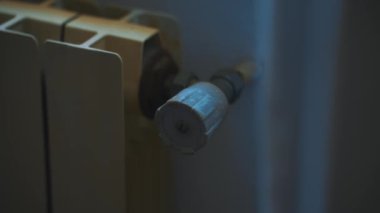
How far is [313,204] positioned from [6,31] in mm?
384

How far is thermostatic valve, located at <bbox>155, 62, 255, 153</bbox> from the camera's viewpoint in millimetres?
646

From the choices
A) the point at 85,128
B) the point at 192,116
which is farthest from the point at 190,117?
the point at 85,128

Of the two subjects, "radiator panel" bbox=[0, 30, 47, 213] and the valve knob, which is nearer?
the valve knob

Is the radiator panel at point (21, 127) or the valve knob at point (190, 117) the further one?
the radiator panel at point (21, 127)

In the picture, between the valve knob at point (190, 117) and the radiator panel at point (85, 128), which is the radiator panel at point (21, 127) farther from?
the valve knob at point (190, 117)

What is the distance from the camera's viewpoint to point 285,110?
79 cm

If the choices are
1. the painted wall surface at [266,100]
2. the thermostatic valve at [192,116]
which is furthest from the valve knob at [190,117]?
the painted wall surface at [266,100]

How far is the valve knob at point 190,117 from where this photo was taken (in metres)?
0.65

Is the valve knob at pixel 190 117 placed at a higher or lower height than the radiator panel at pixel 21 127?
higher

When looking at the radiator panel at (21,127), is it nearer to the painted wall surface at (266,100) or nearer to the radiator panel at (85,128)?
the radiator panel at (85,128)

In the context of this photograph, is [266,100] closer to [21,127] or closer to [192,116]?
[192,116]

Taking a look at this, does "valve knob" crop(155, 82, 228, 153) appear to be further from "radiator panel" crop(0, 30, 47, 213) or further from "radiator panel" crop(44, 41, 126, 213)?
"radiator panel" crop(0, 30, 47, 213)

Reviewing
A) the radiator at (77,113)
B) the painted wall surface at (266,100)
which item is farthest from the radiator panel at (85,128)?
the painted wall surface at (266,100)

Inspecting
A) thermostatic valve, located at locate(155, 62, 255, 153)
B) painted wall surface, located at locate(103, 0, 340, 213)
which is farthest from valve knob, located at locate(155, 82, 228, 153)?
painted wall surface, located at locate(103, 0, 340, 213)
